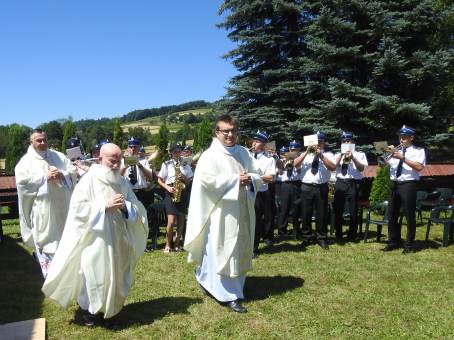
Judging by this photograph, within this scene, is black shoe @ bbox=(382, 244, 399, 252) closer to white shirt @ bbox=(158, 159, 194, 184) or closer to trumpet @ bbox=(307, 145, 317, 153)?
trumpet @ bbox=(307, 145, 317, 153)

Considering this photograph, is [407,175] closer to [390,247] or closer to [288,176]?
[390,247]

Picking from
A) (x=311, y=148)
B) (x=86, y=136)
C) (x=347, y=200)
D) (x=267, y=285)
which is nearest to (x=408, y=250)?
(x=347, y=200)

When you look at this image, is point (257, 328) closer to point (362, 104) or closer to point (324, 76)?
point (362, 104)

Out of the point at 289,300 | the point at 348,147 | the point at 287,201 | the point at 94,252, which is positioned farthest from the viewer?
the point at 287,201

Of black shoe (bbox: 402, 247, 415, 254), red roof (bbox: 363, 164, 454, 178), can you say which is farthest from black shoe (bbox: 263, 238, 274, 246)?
red roof (bbox: 363, 164, 454, 178)

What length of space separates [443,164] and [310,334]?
13779 millimetres

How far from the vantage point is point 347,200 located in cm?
990

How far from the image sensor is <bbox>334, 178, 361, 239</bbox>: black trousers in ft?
31.8

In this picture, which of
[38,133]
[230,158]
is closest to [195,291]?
[230,158]

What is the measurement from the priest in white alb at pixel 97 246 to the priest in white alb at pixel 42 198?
69.8 inches

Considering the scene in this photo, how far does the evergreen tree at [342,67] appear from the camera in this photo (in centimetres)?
1609

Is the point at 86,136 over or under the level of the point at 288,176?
over

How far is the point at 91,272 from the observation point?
5.02 metres

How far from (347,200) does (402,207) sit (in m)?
1.37
